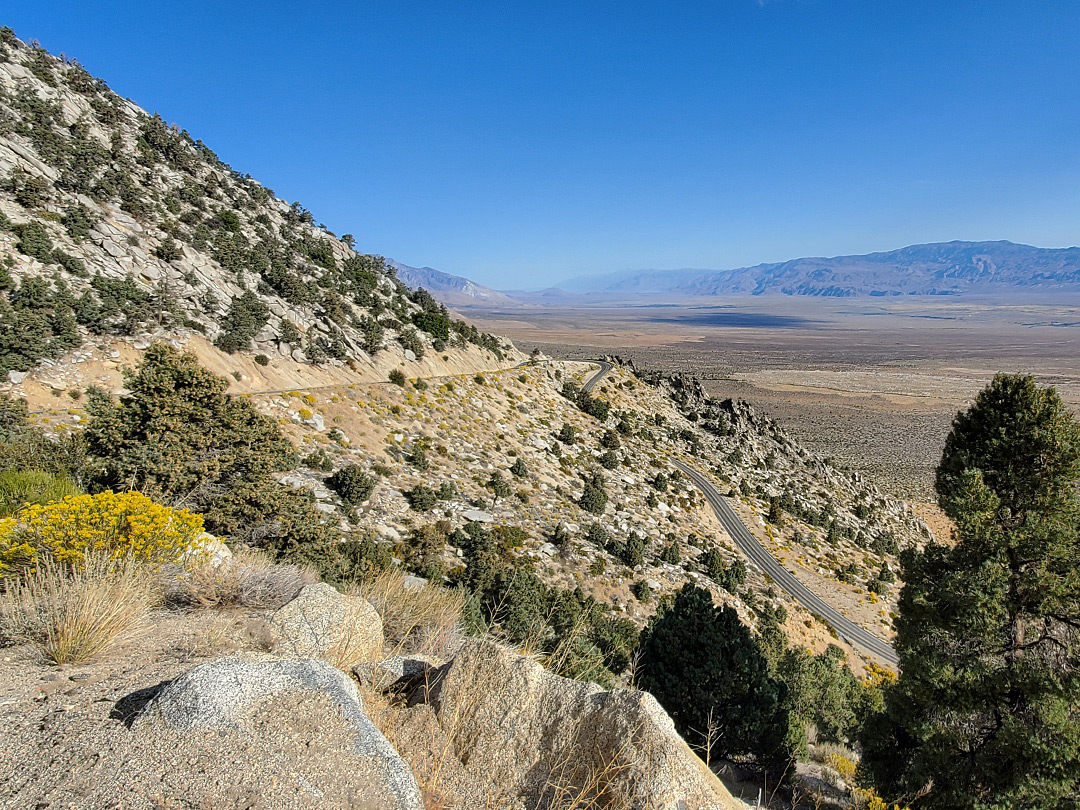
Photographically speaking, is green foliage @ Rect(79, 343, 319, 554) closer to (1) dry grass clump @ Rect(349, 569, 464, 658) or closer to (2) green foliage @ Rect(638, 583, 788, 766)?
(1) dry grass clump @ Rect(349, 569, 464, 658)

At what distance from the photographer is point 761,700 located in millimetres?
14500

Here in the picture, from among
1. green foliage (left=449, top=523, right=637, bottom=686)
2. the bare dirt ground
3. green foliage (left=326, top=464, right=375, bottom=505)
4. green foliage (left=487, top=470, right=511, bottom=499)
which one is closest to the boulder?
green foliage (left=449, top=523, right=637, bottom=686)

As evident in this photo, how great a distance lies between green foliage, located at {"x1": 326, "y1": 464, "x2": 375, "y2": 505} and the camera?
72.2 ft

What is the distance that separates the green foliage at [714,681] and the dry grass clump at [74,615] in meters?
12.8

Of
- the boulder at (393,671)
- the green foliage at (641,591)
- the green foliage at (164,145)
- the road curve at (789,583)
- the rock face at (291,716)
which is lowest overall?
the road curve at (789,583)

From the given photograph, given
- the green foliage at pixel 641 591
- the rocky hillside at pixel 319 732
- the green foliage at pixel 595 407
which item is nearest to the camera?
the rocky hillside at pixel 319 732

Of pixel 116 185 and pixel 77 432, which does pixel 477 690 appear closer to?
pixel 77 432

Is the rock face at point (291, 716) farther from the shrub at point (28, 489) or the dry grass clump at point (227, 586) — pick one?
the shrub at point (28, 489)

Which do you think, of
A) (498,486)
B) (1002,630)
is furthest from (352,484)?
(1002,630)

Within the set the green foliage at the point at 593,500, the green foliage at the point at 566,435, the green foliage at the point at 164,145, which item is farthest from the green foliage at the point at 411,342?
the green foliage at the point at 164,145

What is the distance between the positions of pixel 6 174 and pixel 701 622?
39.8 meters

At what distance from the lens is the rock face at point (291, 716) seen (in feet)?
12.4

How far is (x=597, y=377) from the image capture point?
2235 inches

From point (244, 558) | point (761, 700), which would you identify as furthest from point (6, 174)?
point (761, 700)
